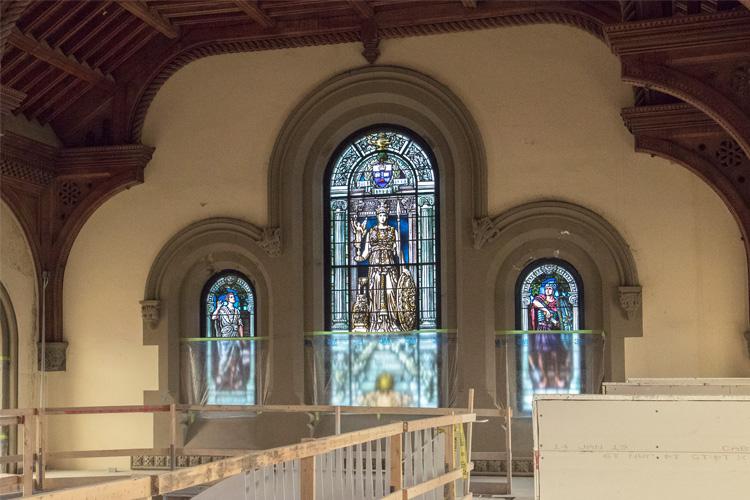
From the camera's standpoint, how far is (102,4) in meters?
12.2

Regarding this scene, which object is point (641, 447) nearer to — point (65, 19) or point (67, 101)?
point (65, 19)

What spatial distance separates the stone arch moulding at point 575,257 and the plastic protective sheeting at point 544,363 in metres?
0.15

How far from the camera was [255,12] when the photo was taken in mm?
12523

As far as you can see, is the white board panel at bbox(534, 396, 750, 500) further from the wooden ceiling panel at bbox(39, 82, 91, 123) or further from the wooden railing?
the wooden ceiling panel at bbox(39, 82, 91, 123)

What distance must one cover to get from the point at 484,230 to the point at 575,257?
1.07 meters

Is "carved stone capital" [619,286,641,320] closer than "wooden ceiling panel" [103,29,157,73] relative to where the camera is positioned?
Yes

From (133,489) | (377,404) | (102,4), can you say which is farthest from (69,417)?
(133,489)

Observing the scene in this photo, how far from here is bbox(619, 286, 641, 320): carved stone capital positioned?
1198 cm

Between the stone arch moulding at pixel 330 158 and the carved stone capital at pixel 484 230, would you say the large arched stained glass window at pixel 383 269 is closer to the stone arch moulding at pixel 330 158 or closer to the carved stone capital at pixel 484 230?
the stone arch moulding at pixel 330 158

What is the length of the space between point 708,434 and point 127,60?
10.2 metres

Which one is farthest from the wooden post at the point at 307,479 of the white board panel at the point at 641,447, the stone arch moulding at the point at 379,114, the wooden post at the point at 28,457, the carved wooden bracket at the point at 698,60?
the stone arch moulding at the point at 379,114

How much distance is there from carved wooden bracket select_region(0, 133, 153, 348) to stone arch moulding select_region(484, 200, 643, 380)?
4426 mm

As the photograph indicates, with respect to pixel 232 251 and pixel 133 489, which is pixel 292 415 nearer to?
pixel 232 251

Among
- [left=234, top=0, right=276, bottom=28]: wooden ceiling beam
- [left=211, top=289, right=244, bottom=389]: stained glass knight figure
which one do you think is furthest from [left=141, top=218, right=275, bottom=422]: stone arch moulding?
[left=234, top=0, right=276, bottom=28]: wooden ceiling beam
